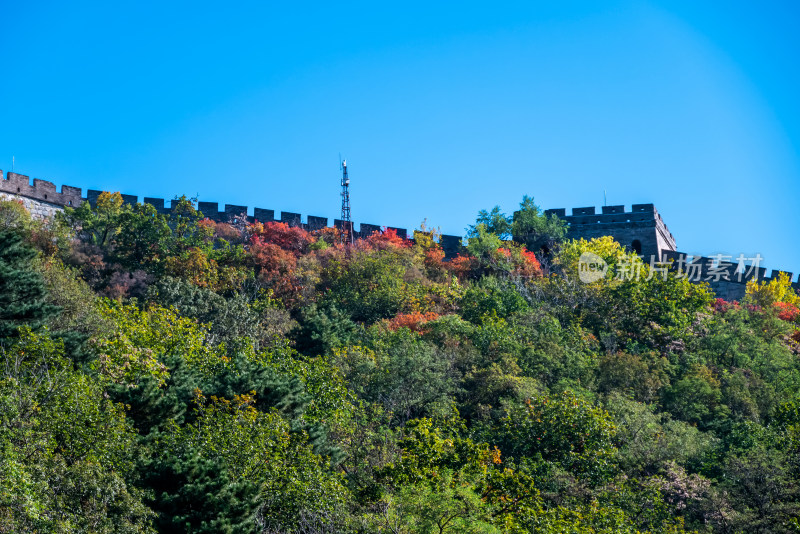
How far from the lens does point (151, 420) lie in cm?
2781

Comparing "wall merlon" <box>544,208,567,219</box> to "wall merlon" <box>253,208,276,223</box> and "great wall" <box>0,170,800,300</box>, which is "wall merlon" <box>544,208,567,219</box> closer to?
"great wall" <box>0,170,800,300</box>

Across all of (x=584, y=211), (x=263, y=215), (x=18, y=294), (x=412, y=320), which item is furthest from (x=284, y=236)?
(x=18, y=294)

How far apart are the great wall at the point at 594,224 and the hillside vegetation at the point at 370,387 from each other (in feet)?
3.64

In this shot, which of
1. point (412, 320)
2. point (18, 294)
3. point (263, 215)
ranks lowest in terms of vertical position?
point (18, 294)

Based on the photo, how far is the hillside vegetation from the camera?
24297 mm

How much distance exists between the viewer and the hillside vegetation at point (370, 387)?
2430 cm

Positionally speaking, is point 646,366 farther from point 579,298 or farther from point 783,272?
point 783,272

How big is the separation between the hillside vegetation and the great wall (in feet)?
3.64

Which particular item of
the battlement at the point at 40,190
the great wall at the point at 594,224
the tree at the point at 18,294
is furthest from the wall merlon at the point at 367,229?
the tree at the point at 18,294

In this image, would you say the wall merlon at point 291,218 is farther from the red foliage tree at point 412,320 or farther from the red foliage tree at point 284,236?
the red foliage tree at point 412,320
